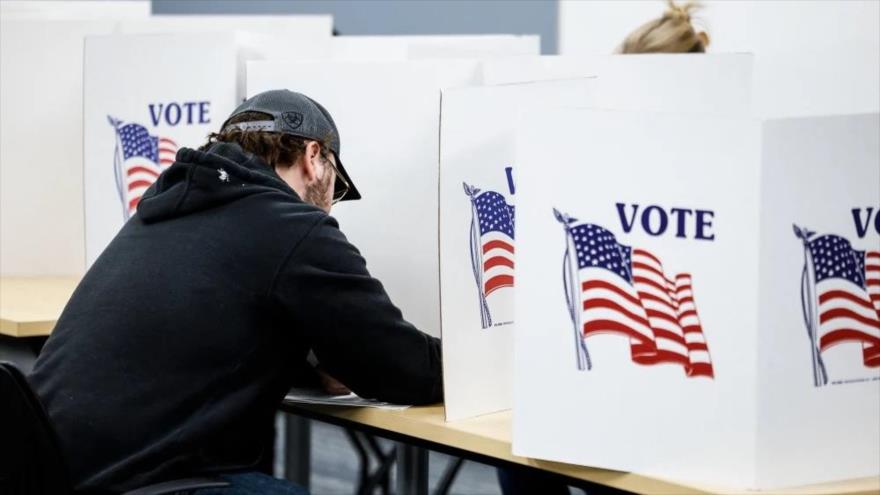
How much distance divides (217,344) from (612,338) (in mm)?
529

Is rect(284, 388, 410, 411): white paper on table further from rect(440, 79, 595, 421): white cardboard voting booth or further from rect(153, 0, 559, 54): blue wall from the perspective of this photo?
rect(153, 0, 559, 54): blue wall

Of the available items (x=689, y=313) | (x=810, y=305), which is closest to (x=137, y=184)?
(x=689, y=313)

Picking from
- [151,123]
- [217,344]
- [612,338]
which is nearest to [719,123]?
A: [612,338]

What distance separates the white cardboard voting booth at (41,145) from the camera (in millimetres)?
2566

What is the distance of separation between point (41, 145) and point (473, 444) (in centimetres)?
149

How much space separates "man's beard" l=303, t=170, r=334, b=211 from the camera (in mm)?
1766

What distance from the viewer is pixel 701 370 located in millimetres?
1309

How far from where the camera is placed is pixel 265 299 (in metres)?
1.56

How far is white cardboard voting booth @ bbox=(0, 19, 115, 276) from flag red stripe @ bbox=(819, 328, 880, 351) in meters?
1.78

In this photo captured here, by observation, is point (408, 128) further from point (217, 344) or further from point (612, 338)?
point (612, 338)

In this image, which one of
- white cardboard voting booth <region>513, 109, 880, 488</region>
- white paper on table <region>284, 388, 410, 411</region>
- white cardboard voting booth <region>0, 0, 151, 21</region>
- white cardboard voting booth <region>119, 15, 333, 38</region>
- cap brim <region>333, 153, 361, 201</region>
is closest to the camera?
white cardboard voting booth <region>513, 109, 880, 488</region>

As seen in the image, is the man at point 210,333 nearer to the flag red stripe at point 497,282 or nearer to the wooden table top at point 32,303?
the flag red stripe at point 497,282

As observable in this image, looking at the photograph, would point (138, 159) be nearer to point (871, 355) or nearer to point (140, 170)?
point (140, 170)

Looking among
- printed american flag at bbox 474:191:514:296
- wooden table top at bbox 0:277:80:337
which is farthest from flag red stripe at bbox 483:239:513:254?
wooden table top at bbox 0:277:80:337
